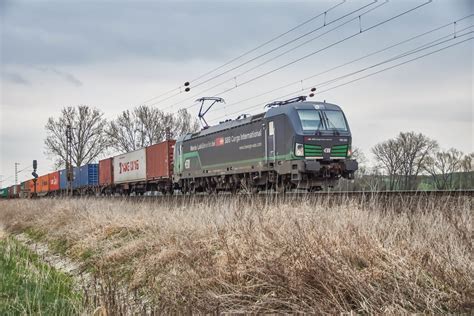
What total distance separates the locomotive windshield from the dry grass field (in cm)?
736

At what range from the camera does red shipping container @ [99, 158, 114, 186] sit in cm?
3641

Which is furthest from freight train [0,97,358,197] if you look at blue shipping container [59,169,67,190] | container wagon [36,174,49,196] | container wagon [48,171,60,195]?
container wagon [36,174,49,196]

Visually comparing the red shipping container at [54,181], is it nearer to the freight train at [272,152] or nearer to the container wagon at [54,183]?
the container wagon at [54,183]

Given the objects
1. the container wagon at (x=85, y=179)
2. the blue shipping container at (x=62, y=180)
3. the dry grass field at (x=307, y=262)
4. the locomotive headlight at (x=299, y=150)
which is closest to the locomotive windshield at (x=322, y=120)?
the locomotive headlight at (x=299, y=150)

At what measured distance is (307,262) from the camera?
15.3ft

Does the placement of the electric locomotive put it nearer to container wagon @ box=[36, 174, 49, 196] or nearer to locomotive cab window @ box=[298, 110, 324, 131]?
locomotive cab window @ box=[298, 110, 324, 131]

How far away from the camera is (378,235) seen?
Answer: 18.1 feet

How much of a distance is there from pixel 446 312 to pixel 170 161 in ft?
75.4

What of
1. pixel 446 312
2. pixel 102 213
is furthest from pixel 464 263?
pixel 102 213

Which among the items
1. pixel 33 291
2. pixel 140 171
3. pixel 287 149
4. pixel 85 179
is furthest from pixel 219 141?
pixel 85 179

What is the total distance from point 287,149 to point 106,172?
25530 mm

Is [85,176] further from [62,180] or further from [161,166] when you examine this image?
[161,166]

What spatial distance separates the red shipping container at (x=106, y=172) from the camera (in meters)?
36.4

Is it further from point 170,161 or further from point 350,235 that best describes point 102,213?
point 170,161
